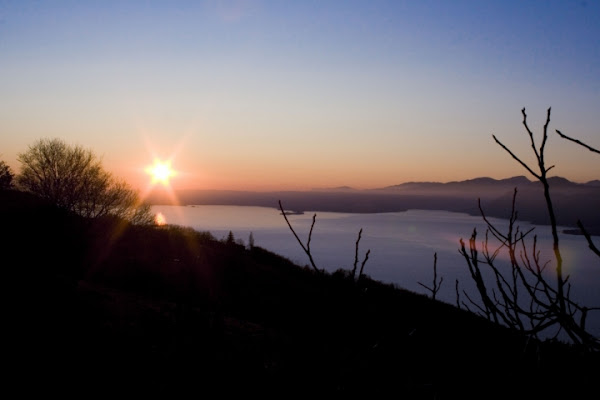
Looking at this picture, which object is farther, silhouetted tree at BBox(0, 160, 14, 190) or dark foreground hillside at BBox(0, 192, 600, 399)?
silhouetted tree at BBox(0, 160, 14, 190)

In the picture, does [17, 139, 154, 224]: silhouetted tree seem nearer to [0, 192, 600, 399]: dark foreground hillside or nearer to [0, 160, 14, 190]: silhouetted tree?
[0, 160, 14, 190]: silhouetted tree

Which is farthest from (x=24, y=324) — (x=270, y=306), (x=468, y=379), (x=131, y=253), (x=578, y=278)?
(x=578, y=278)

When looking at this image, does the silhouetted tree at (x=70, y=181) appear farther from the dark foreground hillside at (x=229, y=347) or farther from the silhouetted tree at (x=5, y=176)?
the dark foreground hillside at (x=229, y=347)

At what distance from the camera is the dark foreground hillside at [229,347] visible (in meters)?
2.15

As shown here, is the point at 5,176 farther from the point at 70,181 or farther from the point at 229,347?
the point at 229,347

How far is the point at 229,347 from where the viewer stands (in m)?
7.54

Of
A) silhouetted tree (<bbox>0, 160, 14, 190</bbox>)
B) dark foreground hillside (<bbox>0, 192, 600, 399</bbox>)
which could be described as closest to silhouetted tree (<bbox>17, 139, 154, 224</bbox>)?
silhouetted tree (<bbox>0, 160, 14, 190</bbox>)

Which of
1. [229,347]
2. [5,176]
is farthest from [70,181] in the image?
[229,347]

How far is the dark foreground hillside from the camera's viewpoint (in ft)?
7.05

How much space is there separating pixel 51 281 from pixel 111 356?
12.2ft

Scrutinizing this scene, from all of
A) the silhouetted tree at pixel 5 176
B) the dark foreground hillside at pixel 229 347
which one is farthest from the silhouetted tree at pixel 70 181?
the dark foreground hillside at pixel 229 347

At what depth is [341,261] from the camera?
76.4 meters

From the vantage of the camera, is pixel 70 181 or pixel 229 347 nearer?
pixel 229 347

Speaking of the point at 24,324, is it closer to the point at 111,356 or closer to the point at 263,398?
the point at 111,356
